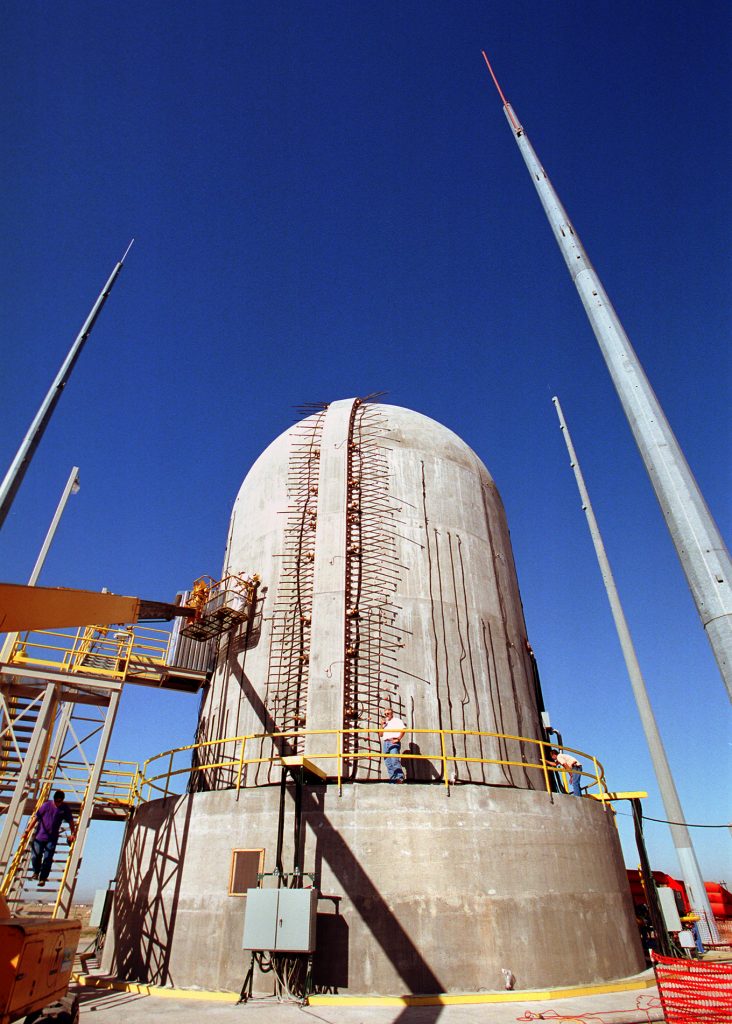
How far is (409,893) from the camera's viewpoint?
984 cm

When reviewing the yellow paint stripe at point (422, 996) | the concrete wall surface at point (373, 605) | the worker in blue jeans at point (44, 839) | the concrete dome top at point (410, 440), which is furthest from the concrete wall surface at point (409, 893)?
the concrete dome top at point (410, 440)

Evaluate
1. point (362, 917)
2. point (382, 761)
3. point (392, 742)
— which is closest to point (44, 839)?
point (382, 761)

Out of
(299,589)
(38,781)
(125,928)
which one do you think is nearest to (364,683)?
(299,589)

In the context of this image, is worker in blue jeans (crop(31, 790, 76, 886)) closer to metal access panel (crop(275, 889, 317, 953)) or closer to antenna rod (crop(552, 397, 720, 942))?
metal access panel (crop(275, 889, 317, 953))

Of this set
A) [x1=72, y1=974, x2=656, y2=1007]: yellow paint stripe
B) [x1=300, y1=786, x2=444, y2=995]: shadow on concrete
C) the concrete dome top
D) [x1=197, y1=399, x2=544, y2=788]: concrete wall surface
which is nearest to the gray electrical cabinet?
[x1=300, y1=786, x2=444, y2=995]: shadow on concrete

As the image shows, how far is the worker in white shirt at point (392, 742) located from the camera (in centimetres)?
1146

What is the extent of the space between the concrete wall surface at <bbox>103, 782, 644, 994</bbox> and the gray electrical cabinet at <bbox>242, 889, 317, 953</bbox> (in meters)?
0.76

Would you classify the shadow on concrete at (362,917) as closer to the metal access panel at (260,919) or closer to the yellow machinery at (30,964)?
the metal access panel at (260,919)

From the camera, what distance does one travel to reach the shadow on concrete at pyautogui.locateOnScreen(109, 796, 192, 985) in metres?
10.9

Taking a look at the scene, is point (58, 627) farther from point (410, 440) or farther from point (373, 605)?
point (410, 440)

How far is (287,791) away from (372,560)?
235 inches

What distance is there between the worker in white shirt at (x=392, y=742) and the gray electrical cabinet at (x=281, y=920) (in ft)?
8.61

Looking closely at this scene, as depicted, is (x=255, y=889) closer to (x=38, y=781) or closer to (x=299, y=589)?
(x=299, y=589)

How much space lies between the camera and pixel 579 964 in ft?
33.2
